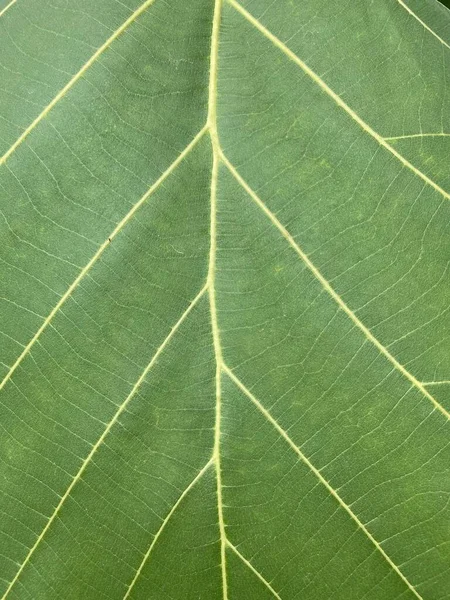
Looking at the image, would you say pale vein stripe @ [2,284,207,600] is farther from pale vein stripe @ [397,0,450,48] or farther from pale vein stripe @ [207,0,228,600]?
pale vein stripe @ [397,0,450,48]

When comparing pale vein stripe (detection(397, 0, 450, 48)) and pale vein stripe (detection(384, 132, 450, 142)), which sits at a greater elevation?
pale vein stripe (detection(397, 0, 450, 48))

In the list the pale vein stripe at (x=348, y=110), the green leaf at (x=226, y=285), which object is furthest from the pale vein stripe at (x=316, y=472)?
the pale vein stripe at (x=348, y=110)

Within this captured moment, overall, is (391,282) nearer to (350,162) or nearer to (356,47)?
(350,162)

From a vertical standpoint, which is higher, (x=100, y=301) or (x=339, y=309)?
(x=100, y=301)

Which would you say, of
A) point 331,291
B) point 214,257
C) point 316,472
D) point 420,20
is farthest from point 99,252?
point 420,20

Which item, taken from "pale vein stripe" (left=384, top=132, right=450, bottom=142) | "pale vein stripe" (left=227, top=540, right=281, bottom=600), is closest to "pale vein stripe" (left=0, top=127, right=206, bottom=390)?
"pale vein stripe" (left=384, top=132, right=450, bottom=142)

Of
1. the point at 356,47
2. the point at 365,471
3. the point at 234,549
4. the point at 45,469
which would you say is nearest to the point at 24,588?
the point at 45,469
